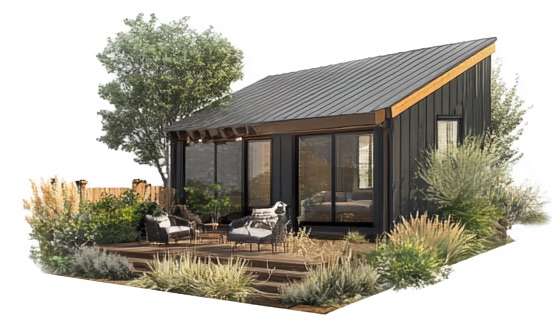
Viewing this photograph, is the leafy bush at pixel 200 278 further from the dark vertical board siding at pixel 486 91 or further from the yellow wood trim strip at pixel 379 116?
the dark vertical board siding at pixel 486 91

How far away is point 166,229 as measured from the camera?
39.5 ft

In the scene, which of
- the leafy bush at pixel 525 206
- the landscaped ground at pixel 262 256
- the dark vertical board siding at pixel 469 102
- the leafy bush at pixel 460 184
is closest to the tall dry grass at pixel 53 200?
the landscaped ground at pixel 262 256

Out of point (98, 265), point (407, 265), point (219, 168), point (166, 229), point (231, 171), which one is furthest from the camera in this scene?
point (219, 168)

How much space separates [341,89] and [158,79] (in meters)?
5.33

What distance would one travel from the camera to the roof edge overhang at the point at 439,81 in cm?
1123

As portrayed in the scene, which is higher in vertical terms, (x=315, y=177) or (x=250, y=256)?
(x=315, y=177)

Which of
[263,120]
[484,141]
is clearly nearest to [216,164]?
[263,120]

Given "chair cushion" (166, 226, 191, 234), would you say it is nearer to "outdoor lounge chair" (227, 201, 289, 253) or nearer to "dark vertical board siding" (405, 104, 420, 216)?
"outdoor lounge chair" (227, 201, 289, 253)

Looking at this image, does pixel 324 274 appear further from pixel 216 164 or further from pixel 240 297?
pixel 216 164

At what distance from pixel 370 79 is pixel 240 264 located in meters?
5.79

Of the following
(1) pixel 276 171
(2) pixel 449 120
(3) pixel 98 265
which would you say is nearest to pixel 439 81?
(2) pixel 449 120

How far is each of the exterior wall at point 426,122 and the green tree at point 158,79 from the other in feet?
21.1

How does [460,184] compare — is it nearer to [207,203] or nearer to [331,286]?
[331,286]

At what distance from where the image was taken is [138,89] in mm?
16531
